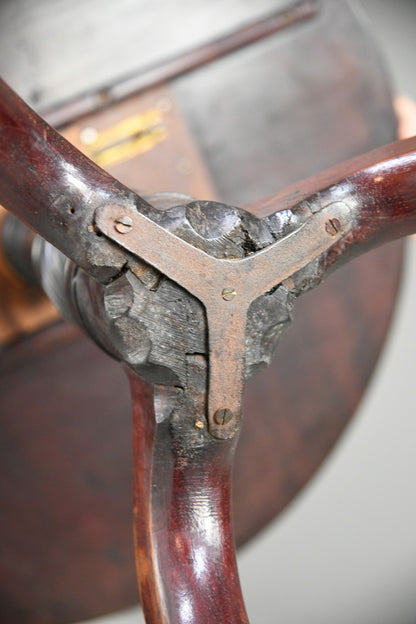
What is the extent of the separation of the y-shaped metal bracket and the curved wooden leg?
0.02 m

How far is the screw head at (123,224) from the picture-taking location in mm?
555

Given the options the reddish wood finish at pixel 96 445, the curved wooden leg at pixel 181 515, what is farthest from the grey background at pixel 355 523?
the curved wooden leg at pixel 181 515

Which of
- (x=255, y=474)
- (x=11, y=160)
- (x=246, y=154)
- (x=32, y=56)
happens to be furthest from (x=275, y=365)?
(x=11, y=160)

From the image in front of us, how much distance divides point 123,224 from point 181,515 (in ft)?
0.65

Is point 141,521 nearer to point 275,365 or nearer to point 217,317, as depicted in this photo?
point 217,317

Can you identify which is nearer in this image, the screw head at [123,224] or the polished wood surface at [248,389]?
the screw head at [123,224]

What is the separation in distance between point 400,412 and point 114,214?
1.27m

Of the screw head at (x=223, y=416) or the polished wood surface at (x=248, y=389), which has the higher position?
the polished wood surface at (x=248, y=389)

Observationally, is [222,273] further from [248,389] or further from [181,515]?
[248,389]

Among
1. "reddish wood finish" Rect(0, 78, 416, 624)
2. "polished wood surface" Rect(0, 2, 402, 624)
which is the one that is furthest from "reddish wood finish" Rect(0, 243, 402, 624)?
"reddish wood finish" Rect(0, 78, 416, 624)

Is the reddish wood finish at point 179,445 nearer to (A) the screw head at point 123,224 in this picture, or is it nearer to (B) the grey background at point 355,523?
(A) the screw head at point 123,224

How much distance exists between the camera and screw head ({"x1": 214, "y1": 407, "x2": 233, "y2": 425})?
588 mm

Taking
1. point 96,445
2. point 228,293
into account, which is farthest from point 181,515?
A: point 96,445

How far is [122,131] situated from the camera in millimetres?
1116
